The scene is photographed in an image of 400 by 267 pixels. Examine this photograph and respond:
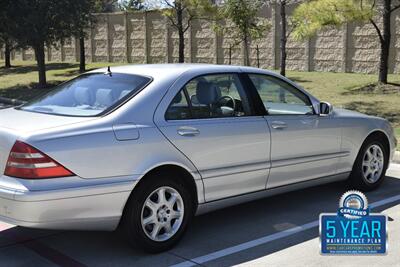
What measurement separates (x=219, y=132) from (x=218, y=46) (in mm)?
23461

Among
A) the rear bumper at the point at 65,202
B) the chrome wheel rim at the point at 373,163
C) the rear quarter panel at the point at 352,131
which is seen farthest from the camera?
the chrome wheel rim at the point at 373,163

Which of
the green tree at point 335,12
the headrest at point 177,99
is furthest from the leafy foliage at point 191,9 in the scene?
the headrest at point 177,99

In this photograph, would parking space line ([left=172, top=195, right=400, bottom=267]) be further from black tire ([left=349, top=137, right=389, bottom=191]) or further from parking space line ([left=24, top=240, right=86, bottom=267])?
black tire ([left=349, top=137, right=389, bottom=191])

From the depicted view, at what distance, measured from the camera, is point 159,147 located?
15.0 feet

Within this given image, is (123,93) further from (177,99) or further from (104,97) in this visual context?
(177,99)

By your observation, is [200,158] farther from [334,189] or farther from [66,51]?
[66,51]

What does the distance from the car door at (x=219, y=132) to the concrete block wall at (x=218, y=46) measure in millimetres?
18068

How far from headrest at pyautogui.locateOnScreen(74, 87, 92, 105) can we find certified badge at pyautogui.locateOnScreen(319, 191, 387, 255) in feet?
7.36

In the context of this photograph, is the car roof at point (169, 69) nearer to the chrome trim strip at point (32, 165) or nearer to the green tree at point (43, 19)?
the chrome trim strip at point (32, 165)

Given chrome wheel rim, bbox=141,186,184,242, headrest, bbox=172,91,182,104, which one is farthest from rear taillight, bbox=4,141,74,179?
headrest, bbox=172,91,182,104

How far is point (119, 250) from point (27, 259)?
29.6 inches

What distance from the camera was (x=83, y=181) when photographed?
419cm

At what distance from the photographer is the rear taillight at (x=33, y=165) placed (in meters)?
4.06

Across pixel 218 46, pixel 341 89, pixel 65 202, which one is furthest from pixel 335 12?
pixel 218 46
